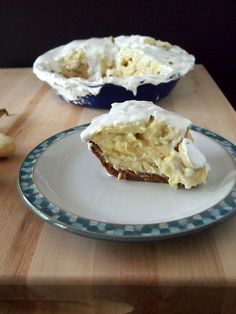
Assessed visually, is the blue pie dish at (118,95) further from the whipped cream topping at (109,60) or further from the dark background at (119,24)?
the dark background at (119,24)

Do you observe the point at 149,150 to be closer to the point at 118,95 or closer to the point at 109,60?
the point at 118,95

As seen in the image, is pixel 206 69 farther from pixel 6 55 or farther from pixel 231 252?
pixel 231 252

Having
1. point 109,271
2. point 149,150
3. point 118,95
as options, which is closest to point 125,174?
point 149,150

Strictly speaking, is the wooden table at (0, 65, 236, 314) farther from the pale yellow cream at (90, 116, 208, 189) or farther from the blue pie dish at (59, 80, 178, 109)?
the blue pie dish at (59, 80, 178, 109)

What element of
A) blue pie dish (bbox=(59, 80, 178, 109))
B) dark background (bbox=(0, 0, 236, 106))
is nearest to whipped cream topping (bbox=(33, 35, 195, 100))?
blue pie dish (bbox=(59, 80, 178, 109))

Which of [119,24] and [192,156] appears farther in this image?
[119,24]

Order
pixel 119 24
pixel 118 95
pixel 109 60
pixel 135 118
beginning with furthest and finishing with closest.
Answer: pixel 119 24 → pixel 109 60 → pixel 118 95 → pixel 135 118
